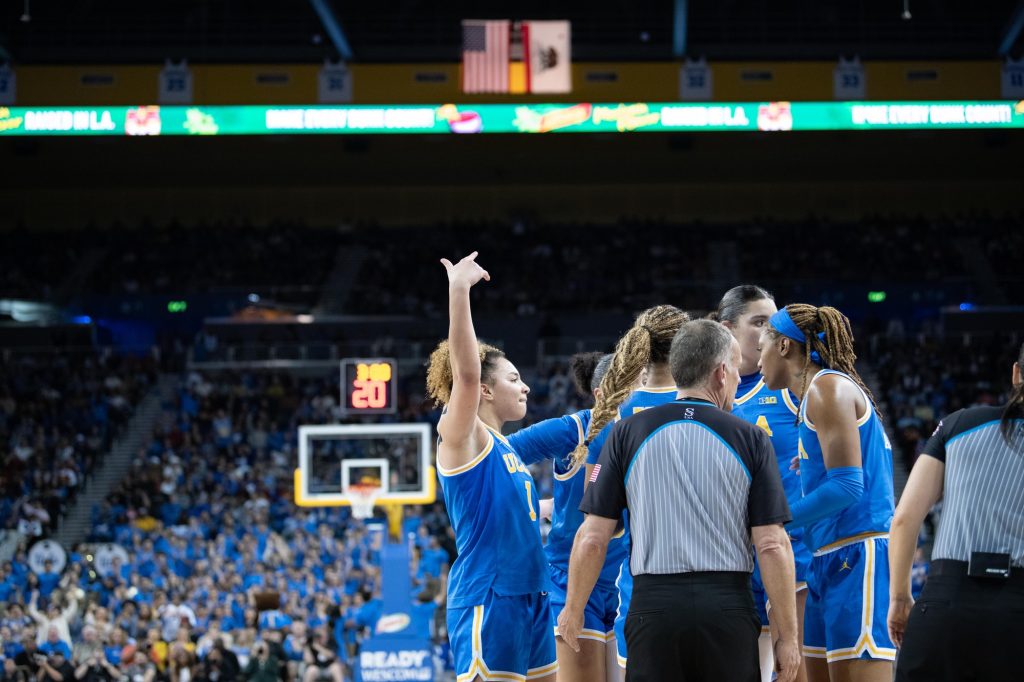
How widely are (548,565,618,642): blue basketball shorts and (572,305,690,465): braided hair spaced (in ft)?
2.69

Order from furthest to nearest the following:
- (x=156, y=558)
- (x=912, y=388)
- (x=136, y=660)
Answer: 1. (x=912, y=388)
2. (x=156, y=558)
3. (x=136, y=660)

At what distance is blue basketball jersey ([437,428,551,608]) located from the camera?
192 inches

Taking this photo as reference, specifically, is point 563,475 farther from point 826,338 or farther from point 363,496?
point 363,496

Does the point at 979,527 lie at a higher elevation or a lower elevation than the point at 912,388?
lower

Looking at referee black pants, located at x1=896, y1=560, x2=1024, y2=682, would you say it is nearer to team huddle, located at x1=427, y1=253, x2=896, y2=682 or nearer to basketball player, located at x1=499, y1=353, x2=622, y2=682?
team huddle, located at x1=427, y1=253, x2=896, y2=682

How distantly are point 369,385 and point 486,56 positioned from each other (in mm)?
6689

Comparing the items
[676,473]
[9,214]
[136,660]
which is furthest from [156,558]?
[9,214]

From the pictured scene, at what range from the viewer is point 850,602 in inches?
190

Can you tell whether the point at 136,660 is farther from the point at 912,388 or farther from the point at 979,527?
the point at 912,388

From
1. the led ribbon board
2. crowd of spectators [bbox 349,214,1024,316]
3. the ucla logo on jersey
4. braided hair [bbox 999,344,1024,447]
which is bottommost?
the ucla logo on jersey

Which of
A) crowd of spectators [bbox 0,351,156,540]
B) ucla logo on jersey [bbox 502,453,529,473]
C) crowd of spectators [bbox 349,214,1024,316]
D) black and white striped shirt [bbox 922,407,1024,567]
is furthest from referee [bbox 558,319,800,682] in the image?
crowd of spectators [bbox 349,214,1024,316]

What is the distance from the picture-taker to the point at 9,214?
104 ft

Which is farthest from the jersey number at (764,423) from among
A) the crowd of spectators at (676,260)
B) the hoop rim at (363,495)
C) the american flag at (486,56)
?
the crowd of spectators at (676,260)

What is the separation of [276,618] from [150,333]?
50.3 feet
